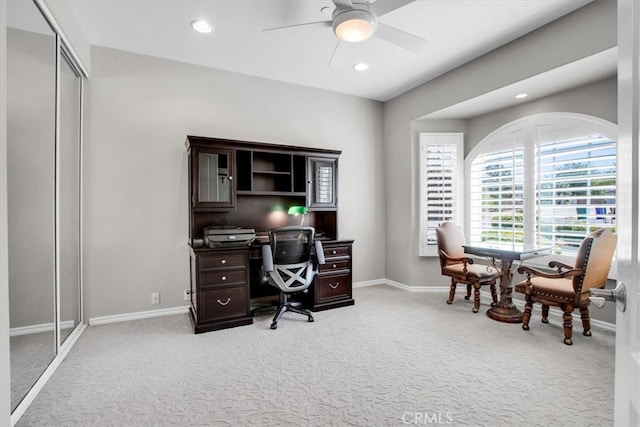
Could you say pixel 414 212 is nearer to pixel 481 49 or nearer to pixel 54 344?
A: pixel 481 49

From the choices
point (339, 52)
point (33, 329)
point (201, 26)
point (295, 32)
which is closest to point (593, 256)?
point (339, 52)

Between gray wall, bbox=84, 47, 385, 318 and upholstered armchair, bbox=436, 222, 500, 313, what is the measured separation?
241 cm

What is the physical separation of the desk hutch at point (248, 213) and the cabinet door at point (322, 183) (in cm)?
1

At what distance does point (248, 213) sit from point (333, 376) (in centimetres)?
228

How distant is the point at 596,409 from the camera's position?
1.85 metres

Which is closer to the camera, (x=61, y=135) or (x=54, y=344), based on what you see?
(x=54, y=344)

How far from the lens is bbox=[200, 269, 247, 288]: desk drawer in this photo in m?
3.08

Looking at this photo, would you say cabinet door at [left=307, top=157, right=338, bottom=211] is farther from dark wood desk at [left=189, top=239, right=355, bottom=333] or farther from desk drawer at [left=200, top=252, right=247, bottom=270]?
desk drawer at [left=200, top=252, right=247, bottom=270]

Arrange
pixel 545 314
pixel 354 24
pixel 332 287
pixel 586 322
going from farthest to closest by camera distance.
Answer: pixel 332 287, pixel 545 314, pixel 586 322, pixel 354 24

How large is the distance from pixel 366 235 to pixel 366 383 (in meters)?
2.87

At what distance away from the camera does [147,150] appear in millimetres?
3426

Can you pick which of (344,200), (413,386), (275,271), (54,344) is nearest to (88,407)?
(54,344)

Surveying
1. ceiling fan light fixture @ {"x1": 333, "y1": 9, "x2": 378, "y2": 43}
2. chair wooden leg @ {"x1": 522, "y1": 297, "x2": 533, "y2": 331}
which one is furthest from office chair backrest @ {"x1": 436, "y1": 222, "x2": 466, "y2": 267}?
ceiling fan light fixture @ {"x1": 333, "y1": 9, "x2": 378, "y2": 43}

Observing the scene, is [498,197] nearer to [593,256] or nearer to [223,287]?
[593,256]
